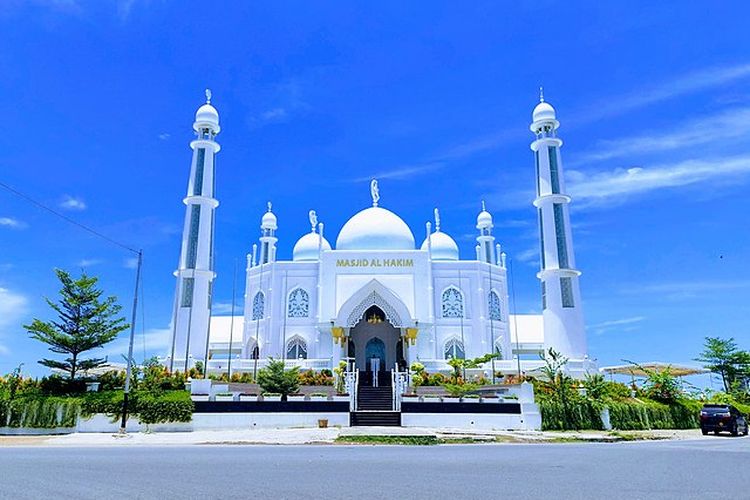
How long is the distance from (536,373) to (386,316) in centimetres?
863

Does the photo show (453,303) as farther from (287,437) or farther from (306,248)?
(287,437)

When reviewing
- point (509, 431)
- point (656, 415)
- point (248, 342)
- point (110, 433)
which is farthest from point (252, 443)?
point (248, 342)

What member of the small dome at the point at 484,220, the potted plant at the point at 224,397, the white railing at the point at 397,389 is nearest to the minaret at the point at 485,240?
the small dome at the point at 484,220

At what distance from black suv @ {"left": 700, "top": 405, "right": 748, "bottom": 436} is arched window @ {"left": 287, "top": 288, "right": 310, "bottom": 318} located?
21.5 m

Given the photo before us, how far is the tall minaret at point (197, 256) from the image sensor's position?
31.7 meters

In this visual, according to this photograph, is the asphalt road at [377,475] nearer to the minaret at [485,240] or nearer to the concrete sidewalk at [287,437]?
the concrete sidewalk at [287,437]

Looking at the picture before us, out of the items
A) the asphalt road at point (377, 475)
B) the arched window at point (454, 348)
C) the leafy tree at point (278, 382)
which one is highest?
the arched window at point (454, 348)

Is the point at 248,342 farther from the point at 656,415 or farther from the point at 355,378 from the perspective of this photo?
the point at 656,415

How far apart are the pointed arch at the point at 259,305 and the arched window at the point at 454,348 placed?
37.2 ft

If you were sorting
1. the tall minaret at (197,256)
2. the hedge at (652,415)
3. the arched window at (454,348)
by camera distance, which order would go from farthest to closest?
the arched window at (454,348) < the tall minaret at (197,256) < the hedge at (652,415)

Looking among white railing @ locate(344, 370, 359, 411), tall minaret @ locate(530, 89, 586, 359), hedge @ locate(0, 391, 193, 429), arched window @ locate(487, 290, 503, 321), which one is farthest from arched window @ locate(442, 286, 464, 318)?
hedge @ locate(0, 391, 193, 429)

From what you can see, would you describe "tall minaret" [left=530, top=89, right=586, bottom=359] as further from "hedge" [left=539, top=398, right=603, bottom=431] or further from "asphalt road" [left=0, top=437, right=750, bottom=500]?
"asphalt road" [left=0, top=437, right=750, bottom=500]

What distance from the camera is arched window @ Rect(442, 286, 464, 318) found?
3556 centimetres

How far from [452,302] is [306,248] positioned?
10.6 meters
